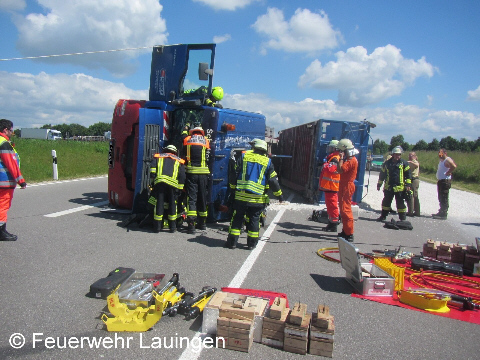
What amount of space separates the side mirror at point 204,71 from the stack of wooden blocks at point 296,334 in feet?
20.6

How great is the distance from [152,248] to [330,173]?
4214 mm

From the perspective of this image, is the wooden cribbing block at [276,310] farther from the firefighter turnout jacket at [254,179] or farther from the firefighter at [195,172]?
the firefighter at [195,172]

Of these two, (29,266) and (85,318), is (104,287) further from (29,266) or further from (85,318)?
(29,266)

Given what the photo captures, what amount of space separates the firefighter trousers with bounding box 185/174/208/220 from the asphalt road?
46 cm

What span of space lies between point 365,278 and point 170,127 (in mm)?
5719

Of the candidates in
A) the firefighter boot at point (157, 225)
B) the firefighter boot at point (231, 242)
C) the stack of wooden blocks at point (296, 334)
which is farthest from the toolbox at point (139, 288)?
the firefighter boot at point (157, 225)

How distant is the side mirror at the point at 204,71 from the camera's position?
8453mm

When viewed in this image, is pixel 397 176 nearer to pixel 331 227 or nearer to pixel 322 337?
pixel 331 227

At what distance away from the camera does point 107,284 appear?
4191mm

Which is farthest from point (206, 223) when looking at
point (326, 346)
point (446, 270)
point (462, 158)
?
point (462, 158)

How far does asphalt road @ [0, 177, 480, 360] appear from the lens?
3.38 meters

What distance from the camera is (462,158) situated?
33.8 metres

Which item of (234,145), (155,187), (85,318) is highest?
(234,145)

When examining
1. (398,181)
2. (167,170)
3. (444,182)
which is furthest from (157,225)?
(444,182)
